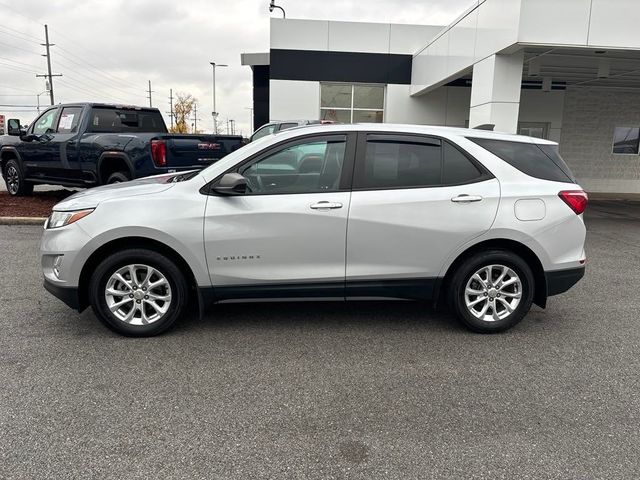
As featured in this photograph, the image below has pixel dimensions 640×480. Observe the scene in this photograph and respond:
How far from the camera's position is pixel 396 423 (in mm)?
3053

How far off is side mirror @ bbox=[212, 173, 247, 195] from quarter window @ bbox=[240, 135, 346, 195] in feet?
0.43

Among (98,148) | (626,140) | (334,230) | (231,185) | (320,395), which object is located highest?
(626,140)

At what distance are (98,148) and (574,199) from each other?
776 cm

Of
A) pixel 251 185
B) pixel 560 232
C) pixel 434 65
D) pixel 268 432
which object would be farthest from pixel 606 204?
pixel 268 432

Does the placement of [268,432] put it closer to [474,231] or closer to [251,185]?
[251,185]

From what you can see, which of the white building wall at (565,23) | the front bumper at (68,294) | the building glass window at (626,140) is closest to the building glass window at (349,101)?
the building glass window at (626,140)

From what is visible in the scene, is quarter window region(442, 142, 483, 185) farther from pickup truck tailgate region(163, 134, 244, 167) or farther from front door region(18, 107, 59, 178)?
front door region(18, 107, 59, 178)

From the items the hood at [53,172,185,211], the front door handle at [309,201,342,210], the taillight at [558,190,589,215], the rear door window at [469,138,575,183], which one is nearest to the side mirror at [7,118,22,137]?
the hood at [53,172,185,211]

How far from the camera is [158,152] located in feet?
27.7

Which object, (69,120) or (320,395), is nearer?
(320,395)

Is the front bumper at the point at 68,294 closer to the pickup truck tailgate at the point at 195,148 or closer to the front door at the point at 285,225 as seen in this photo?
the front door at the point at 285,225

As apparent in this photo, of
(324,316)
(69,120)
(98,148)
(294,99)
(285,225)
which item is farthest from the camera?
(294,99)

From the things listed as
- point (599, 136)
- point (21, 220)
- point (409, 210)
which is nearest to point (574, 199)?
point (409, 210)

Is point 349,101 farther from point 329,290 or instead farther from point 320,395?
point 320,395
